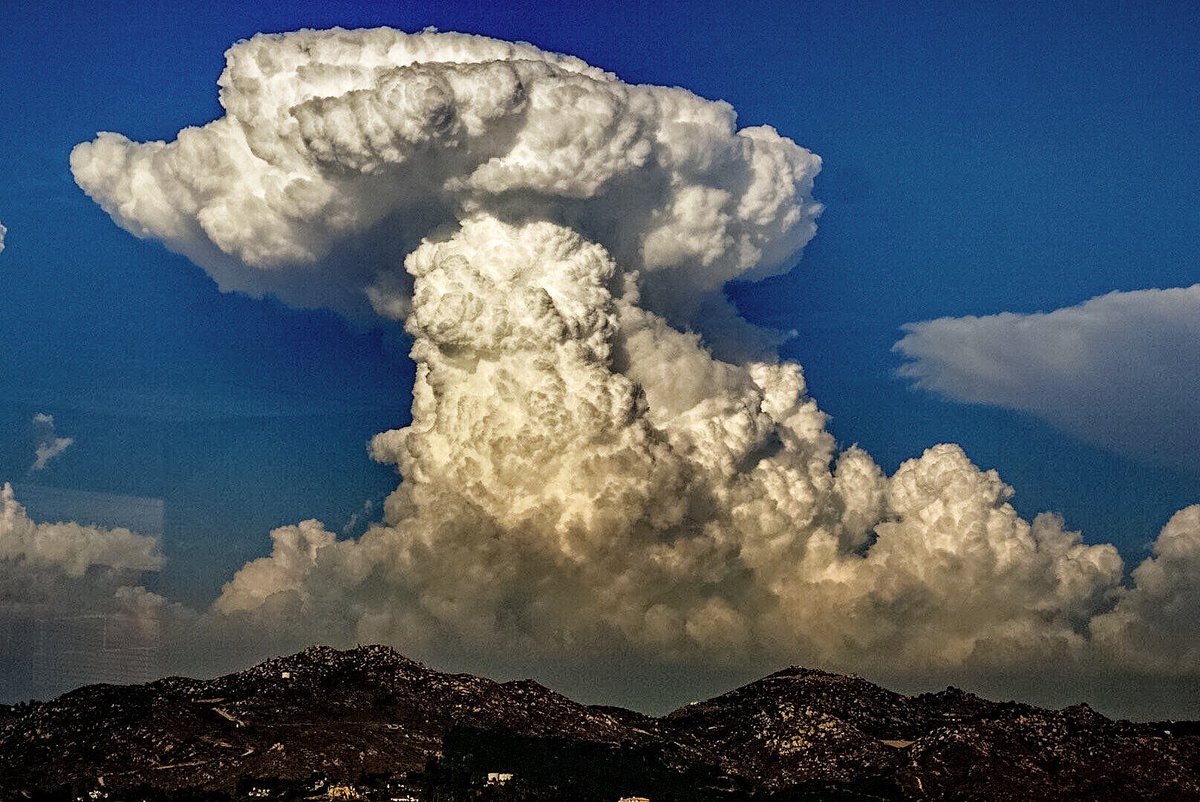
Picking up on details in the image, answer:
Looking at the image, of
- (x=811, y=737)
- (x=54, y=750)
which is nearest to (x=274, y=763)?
(x=54, y=750)

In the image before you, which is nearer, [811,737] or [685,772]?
[685,772]

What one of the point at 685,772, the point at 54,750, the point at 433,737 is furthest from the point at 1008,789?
the point at 54,750

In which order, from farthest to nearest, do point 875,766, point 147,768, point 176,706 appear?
point 875,766
point 176,706
point 147,768

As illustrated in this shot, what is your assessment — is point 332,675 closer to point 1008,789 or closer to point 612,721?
point 612,721

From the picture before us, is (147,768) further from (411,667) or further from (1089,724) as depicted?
(1089,724)

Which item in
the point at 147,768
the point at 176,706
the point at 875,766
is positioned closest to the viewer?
the point at 147,768

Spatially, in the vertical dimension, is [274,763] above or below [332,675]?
below
